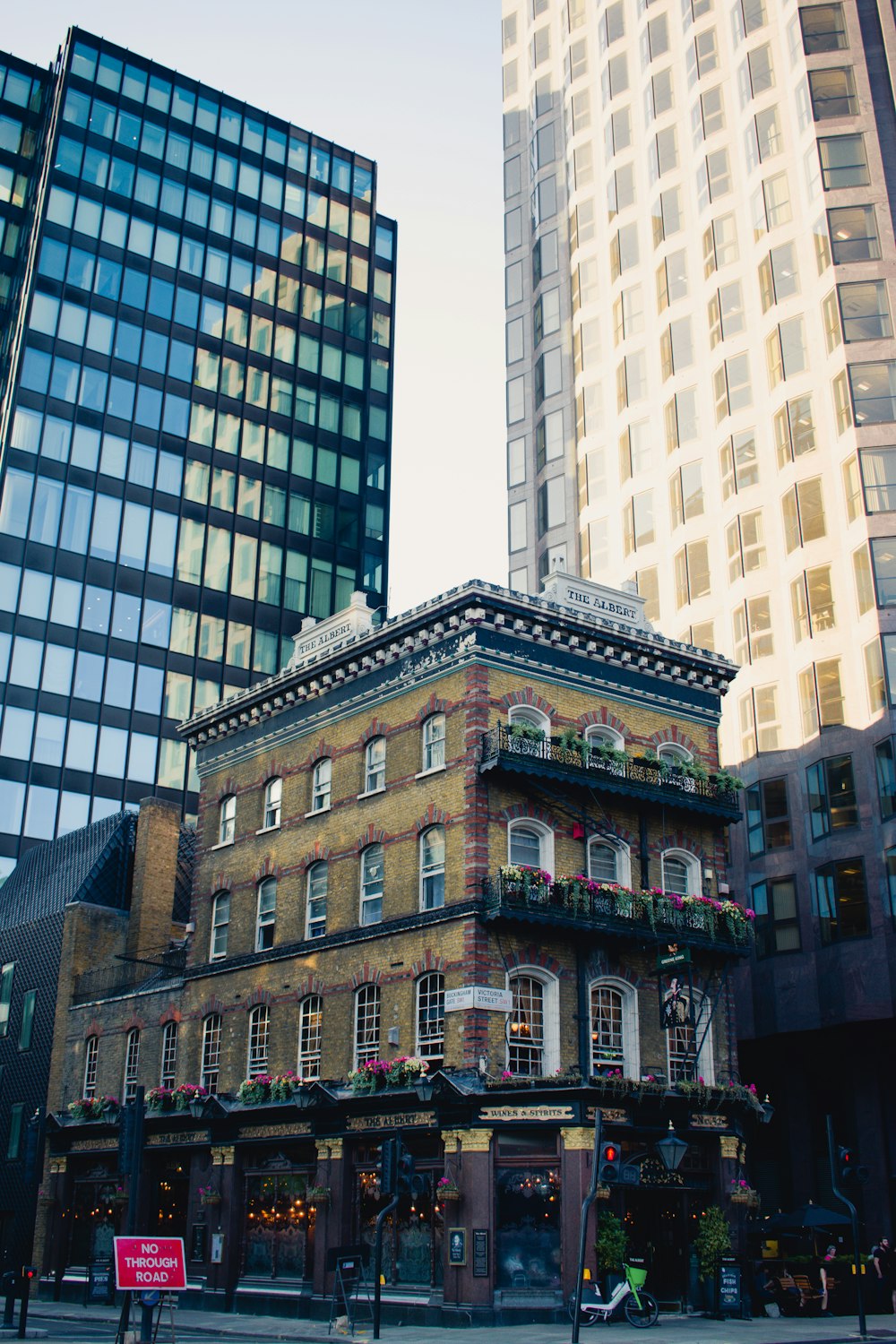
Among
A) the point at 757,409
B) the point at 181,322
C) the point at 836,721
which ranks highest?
the point at 181,322

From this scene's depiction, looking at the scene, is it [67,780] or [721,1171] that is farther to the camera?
[67,780]

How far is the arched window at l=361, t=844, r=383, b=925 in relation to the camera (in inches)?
1310

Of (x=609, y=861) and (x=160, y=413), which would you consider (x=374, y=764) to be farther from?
(x=160, y=413)

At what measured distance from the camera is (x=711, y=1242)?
28844mm

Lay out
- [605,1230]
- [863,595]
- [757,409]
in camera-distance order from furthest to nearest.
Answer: [757,409] < [863,595] < [605,1230]

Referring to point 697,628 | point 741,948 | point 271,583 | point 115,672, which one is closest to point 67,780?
point 115,672

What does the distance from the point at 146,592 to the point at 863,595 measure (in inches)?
1436

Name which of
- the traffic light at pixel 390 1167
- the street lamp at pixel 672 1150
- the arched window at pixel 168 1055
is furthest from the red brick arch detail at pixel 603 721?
the arched window at pixel 168 1055

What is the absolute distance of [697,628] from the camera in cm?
5247

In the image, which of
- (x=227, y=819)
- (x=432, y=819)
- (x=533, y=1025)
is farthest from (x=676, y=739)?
(x=227, y=819)

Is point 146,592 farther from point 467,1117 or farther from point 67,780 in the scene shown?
point 467,1117

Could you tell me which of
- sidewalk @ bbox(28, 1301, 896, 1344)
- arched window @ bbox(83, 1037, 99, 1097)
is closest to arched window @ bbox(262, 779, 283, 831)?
arched window @ bbox(83, 1037, 99, 1097)

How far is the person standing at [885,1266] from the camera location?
33.0m

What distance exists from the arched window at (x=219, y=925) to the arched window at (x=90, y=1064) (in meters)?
6.05
